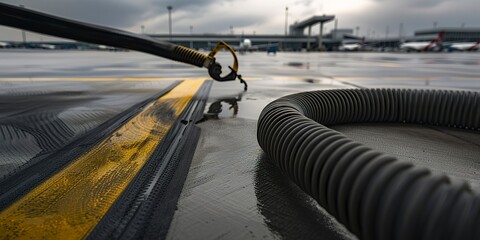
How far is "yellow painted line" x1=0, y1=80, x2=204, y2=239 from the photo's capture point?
1205mm

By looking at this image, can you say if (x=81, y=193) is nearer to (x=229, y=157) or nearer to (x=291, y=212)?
(x=229, y=157)

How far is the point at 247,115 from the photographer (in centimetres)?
348

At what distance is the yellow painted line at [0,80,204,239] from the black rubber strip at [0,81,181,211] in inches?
2.1

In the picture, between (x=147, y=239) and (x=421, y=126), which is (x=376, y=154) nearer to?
(x=147, y=239)

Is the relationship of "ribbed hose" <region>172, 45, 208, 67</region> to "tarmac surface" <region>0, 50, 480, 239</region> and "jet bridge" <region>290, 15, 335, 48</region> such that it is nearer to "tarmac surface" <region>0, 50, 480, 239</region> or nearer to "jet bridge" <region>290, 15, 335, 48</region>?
"tarmac surface" <region>0, 50, 480, 239</region>

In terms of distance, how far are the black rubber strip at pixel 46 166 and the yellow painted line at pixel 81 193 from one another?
53 millimetres

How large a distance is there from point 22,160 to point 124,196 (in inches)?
38.2

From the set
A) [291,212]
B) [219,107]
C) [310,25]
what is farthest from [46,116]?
[310,25]

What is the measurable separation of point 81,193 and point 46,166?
54 cm

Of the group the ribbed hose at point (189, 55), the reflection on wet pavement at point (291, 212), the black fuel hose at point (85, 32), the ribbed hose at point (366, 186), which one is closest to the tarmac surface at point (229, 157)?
the reflection on wet pavement at point (291, 212)

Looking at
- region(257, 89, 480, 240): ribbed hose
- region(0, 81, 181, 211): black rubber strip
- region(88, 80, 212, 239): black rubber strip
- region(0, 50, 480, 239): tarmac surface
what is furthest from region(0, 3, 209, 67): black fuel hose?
region(257, 89, 480, 240): ribbed hose

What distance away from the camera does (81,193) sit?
4.99ft

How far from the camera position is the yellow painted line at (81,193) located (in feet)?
3.95

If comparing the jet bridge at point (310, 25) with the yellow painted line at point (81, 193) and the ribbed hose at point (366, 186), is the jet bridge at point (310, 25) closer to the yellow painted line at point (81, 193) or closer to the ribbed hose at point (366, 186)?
the yellow painted line at point (81, 193)
